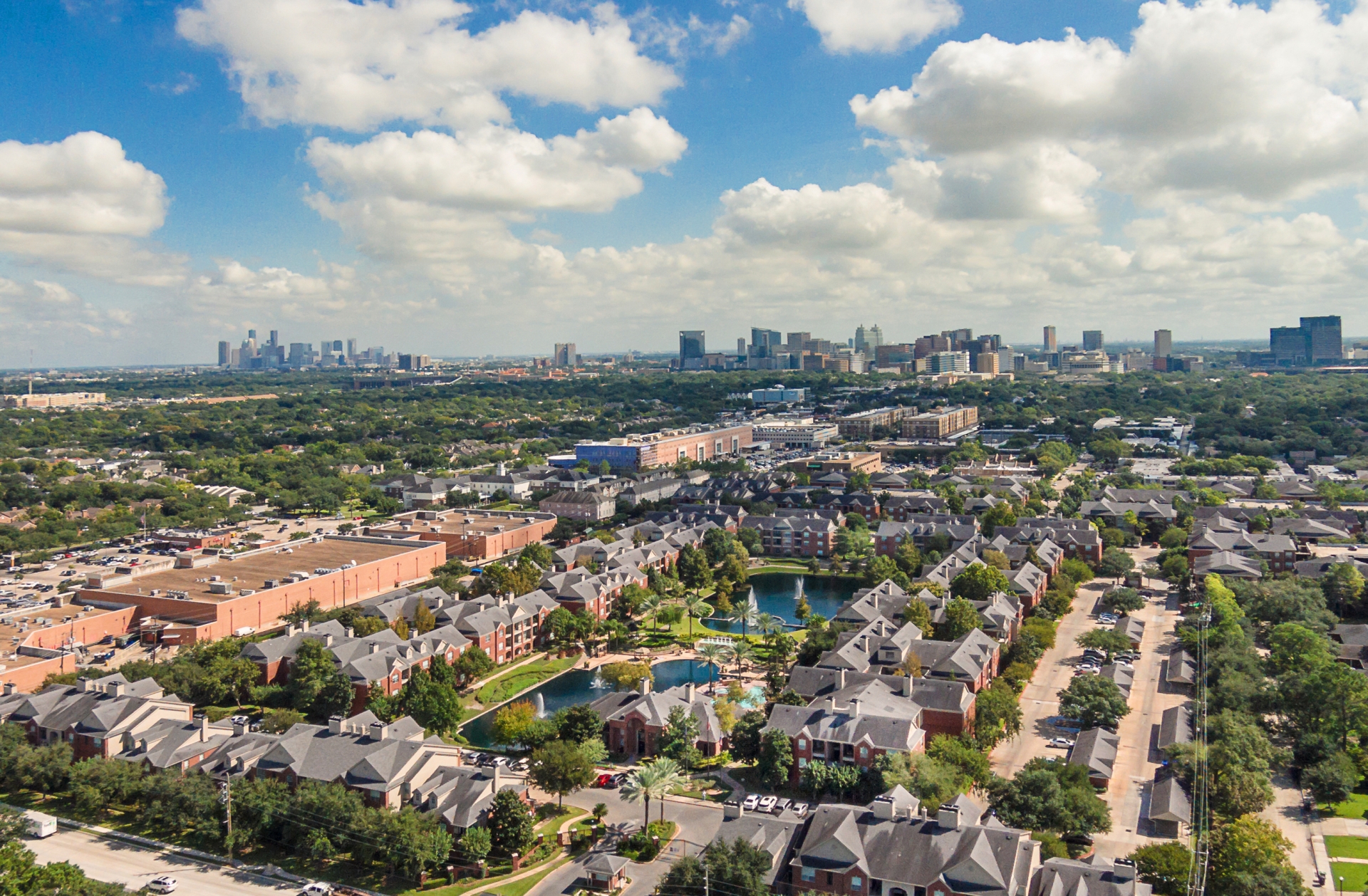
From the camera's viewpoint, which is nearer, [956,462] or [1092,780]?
[1092,780]

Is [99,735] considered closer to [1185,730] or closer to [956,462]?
[1185,730]

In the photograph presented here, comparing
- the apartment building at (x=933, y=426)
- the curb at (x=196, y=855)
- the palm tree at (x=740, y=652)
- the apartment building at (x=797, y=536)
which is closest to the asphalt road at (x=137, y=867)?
the curb at (x=196, y=855)

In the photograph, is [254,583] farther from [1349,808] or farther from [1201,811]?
[1349,808]

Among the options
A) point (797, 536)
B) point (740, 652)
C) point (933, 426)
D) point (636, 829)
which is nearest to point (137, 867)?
point (636, 829)

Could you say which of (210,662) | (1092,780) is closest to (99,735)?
(210,662)

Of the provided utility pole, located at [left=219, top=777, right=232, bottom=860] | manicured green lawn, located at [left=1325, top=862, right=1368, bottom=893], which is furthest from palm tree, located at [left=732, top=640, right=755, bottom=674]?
manicured green lawn, located at [left=1325, top=862, right=1368, bottom=893]

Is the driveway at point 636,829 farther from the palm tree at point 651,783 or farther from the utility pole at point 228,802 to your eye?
the utility pole at point 228,802
